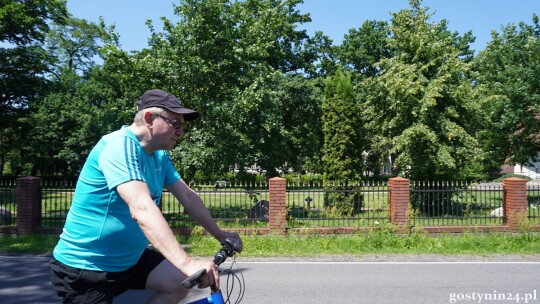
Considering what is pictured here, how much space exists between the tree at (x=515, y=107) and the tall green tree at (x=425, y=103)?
1855 millimetres

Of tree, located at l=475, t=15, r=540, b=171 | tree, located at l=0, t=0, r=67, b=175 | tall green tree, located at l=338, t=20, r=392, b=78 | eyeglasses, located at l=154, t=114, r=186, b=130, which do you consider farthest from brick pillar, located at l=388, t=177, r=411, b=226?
tall green tree, located at l=338, t=20, r=392, b=78

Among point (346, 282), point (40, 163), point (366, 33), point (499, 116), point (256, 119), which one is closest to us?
point (346, 282)

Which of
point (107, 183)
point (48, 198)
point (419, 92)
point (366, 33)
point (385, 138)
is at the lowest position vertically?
point (48, 198)

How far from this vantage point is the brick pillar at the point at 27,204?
13.0 m

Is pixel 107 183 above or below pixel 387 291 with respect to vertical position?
above

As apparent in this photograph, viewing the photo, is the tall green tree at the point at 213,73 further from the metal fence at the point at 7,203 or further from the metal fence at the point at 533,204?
the metal fence at the point at 533,204

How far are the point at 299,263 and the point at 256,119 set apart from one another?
28.6 feet

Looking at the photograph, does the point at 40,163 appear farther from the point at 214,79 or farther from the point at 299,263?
the point at 299,263

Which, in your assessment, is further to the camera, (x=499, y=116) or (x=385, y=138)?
(x=499, y=116)

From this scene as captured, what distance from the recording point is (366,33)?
42.6 meters

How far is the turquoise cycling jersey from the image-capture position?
2.55 m

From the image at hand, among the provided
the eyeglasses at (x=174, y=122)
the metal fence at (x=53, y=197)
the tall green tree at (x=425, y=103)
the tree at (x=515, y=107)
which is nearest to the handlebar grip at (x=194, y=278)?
the eyeglasses at (x=174, y=122)

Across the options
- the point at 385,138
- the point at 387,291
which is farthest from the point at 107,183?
the point at 385,138

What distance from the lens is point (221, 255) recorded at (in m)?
2.77
